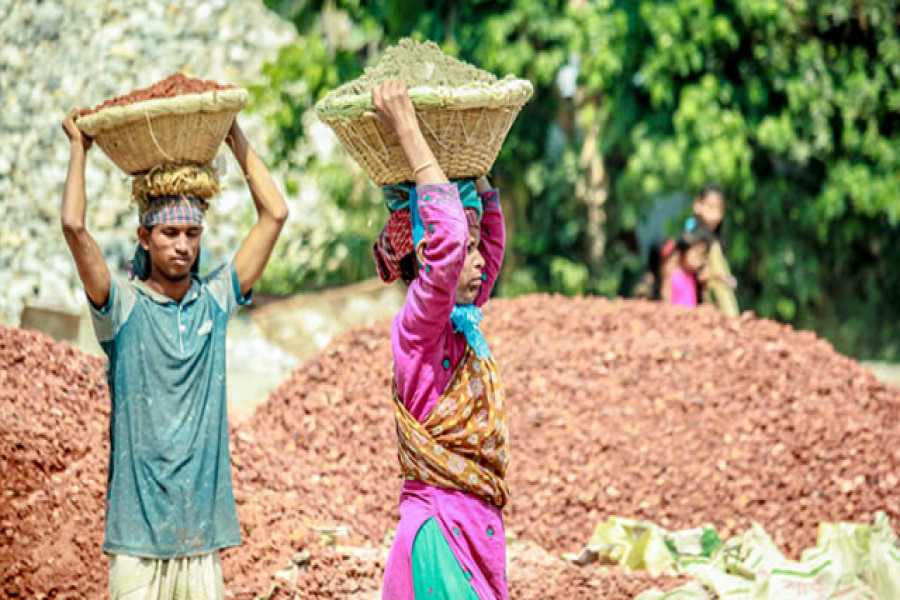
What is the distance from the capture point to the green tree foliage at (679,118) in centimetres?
1017

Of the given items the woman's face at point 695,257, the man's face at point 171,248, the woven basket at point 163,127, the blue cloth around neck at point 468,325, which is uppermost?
the woman's face at point 695,257

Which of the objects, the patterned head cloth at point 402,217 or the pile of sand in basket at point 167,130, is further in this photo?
the pile of sand in basket at point 167,130

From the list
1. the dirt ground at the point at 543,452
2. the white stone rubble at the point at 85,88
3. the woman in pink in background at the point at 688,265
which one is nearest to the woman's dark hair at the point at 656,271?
the woman in pink in background at the point at 688,265

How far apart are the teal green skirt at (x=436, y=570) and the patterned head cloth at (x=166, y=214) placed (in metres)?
1.24

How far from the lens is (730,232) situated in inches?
459

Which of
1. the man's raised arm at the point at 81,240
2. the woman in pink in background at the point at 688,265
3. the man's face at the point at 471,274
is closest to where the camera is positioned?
the man's face at the point at 471,274

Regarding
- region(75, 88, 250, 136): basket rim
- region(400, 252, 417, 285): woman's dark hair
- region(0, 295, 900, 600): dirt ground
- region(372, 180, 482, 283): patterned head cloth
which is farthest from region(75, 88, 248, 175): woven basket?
region(0, 295, 900, 600): dirt ground

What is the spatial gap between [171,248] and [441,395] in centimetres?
105

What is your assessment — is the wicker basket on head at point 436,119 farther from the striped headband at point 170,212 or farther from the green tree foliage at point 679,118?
the green tree foliage at point 679,118

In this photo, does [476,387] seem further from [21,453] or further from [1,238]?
[1,238]

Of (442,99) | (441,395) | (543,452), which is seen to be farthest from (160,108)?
(543,452)

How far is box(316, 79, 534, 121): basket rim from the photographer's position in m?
2.99

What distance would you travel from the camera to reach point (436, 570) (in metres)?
2.98

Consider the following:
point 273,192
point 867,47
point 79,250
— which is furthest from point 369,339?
point 867,47
